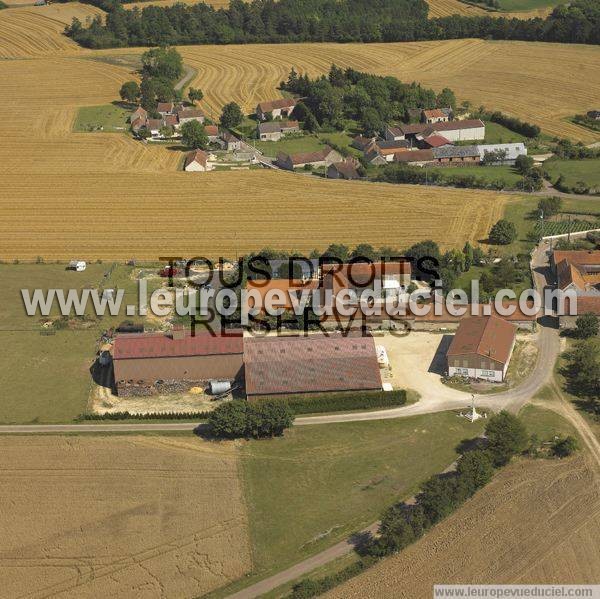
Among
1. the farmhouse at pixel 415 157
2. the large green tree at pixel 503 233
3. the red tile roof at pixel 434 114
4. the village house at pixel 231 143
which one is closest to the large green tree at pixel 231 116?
the village house at pixel 231 143

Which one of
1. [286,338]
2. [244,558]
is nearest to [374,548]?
[244,558]

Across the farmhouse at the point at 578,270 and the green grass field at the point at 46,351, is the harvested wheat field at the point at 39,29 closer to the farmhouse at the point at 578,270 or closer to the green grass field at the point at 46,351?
the green grass field at the point at 46,351

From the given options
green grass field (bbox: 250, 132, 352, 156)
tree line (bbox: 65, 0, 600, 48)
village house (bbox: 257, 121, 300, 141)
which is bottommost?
green grass field (bbox: 250, 132, 352, 156)

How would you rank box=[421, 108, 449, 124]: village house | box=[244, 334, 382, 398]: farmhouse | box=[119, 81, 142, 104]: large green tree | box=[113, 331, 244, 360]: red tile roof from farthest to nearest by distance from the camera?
box=[119, 81, 142, 104]: large green tree
box=[421, 108, 449, 124]: village house
box=[113, 331, 244, 360]: red tile roof
box=[244, 334, 382, 398]: farmhouse

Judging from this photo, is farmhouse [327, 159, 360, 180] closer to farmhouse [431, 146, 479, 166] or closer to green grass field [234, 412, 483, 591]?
farmhouse [431, 146, 479, 166]

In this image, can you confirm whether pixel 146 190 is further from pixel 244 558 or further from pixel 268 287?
pixel 244 558

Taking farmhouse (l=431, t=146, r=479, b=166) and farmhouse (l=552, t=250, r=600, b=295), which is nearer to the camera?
farmhouse (l=552, t=250, r=600, b=295)

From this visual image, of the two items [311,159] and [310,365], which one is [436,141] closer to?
[311,159]

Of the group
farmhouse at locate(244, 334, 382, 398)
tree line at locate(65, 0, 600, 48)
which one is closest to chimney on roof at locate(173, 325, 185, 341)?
farmhouse at locate(244, 334, 382, 398)
